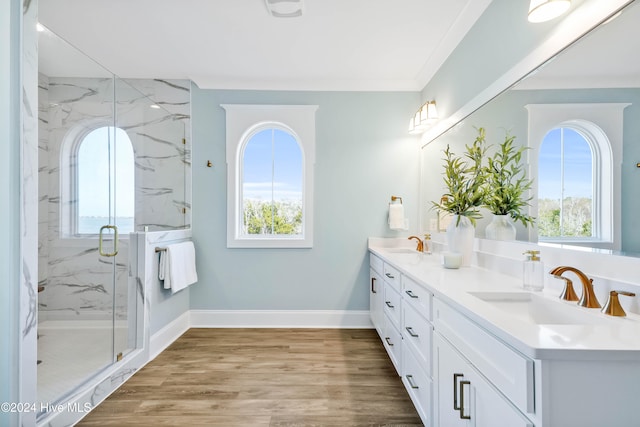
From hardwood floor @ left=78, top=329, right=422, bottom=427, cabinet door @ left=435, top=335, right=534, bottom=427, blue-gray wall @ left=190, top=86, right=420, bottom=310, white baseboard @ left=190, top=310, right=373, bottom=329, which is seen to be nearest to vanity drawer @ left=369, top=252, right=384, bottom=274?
blue-gray wall @ left=190, top=86, right=420, bottom=310

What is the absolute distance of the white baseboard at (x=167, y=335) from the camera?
105 inches

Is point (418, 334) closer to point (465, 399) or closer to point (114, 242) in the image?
point (465, 399)

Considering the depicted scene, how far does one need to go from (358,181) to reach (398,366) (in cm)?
183

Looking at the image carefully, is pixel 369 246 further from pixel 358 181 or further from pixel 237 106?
pixel 237 106

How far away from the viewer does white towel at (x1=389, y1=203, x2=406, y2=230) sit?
3.29m

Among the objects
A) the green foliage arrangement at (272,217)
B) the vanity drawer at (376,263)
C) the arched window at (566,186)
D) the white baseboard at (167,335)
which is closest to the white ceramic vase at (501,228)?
the arched window at (566,186)

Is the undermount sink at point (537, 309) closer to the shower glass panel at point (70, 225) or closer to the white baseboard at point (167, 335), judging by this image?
the shower glass panel at point (70, 225)

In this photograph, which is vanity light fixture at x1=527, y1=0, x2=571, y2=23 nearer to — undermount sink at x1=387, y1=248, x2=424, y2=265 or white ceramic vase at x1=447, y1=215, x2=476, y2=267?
white ceramic vase at x1=447, y1=215, x2=476, y2=267

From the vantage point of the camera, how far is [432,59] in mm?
2832

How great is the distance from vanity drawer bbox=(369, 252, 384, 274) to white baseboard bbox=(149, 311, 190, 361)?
195 cm

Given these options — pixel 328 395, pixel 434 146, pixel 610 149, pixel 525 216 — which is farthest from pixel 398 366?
pixel 434 146

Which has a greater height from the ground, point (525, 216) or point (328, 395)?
point (525, 216)

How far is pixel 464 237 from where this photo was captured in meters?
2.10

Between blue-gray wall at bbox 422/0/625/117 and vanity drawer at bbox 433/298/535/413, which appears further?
blue-gray wall at bbox 422/0/625/117
